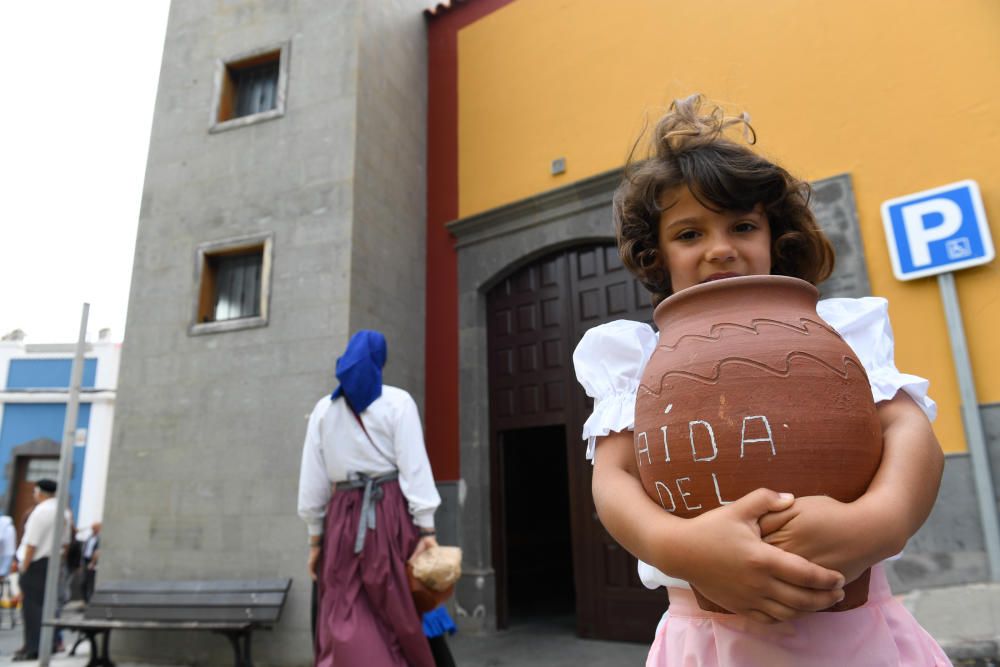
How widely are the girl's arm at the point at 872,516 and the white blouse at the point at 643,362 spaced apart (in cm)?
15

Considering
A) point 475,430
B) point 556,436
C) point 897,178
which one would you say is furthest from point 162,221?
point 897,178

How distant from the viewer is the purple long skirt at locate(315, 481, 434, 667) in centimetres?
289

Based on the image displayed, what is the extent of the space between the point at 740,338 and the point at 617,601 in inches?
190

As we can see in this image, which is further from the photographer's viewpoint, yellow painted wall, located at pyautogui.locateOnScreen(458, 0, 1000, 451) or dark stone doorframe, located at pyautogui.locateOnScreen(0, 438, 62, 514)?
dark stone doorframe, located at pyautogui.locateOnScreen(0, 438, 62, 514)

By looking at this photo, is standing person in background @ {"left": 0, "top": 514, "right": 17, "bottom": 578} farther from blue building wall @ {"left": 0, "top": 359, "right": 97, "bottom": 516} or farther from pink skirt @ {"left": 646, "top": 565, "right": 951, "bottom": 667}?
pink skirt @ {"left": 646, "top": 565, "right": 951, "bottom": 667}

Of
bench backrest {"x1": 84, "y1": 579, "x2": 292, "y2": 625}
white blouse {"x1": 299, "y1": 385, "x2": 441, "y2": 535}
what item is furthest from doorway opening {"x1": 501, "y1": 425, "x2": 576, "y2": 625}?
white blouse {"x1": 299, "y1": 385, "x2": 441, "y2": 535}

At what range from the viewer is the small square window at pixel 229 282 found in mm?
6203

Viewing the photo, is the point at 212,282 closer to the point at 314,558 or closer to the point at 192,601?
the point at 192,601

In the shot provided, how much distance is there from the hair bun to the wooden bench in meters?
4.84

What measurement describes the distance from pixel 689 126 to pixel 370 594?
2.55 metres

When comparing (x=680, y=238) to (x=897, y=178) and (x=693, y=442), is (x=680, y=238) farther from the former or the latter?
(x=897, y=178)

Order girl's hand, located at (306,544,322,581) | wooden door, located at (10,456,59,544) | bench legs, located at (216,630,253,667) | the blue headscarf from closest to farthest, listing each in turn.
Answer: the blue headscarf < girl's hand, located at (306,544,322,581) < bench legs, located at (216,630,253,667) < wooden door, located at (10,456,59,544)

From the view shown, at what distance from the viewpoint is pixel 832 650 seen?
3.08ft

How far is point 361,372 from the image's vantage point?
3.19 metres
